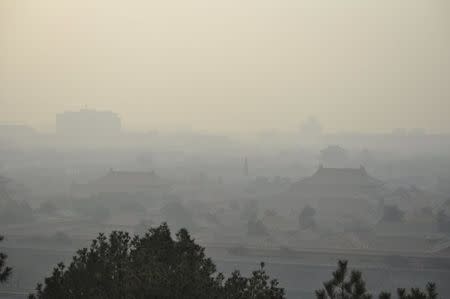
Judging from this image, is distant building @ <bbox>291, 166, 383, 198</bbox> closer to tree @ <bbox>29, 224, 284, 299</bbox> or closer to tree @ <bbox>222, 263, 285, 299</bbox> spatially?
tree @ <bbox>29, 224, 284, 299</bbox>

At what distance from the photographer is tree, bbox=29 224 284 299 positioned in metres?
16.0

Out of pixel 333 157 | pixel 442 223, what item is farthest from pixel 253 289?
pixel 333 157

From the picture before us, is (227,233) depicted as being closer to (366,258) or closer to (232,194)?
(366,258)

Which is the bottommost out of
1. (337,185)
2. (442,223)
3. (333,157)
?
(442,223)

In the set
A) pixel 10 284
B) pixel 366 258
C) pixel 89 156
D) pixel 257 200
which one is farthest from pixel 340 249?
pixel 89 156

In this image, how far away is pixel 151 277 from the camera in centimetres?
1596

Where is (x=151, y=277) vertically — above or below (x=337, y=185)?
below

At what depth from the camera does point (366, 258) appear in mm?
50750

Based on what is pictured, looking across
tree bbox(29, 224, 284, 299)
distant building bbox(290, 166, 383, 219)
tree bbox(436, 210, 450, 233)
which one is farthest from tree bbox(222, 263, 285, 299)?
distant building bbox(290, 166, 383, 219)

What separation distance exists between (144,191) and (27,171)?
5042 centimetres

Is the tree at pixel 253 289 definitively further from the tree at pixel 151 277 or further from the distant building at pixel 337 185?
the distant building at pixel 337 185

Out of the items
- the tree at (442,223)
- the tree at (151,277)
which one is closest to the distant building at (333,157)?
the tree at (442,223)

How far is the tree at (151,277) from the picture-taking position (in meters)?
16.0

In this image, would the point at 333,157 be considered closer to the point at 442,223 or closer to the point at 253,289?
the point at 442,223
